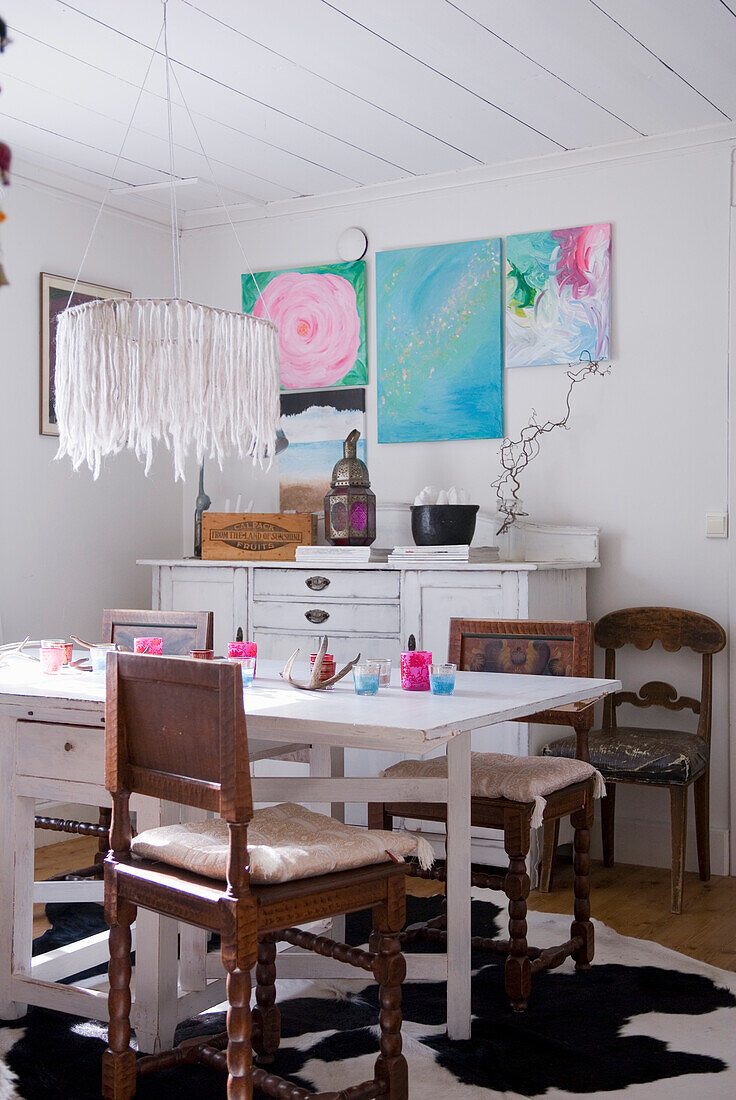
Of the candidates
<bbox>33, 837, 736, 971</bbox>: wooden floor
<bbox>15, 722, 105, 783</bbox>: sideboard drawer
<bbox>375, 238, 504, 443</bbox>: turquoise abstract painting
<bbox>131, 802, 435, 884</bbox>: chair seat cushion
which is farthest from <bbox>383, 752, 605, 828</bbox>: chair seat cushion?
<bbox>375, 238, 504, 443</bbox>: turquoise abstract painting

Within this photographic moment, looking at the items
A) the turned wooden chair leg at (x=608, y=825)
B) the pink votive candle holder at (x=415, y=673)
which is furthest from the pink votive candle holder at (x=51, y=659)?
the turned wooden chair leg at (x=608, y=825)

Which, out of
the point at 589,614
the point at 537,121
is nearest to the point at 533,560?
the point at 589,614

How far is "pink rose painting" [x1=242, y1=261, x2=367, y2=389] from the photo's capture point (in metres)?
4.65

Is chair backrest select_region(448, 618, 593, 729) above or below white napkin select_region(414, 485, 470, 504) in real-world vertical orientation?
below

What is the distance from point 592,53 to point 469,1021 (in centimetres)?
268

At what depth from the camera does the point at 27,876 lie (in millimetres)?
2705

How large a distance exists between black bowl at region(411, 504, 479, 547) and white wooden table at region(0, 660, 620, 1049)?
1233 mm

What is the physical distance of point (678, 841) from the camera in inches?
139

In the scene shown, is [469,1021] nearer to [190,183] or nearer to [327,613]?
[327,613]

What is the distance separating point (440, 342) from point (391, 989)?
2.87 meters

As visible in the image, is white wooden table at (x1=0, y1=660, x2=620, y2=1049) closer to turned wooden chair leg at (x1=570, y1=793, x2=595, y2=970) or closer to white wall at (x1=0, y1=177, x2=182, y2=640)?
turned wooden chair leg at (x1=570, y1=793, x2=595, y2=970)

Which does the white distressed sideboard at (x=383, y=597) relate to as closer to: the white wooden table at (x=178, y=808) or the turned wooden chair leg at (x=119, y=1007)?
the white wooden table at (x=178, y=808)

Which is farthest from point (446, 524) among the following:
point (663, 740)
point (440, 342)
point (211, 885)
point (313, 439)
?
point (211, 885)

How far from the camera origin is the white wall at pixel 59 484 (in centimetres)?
425
